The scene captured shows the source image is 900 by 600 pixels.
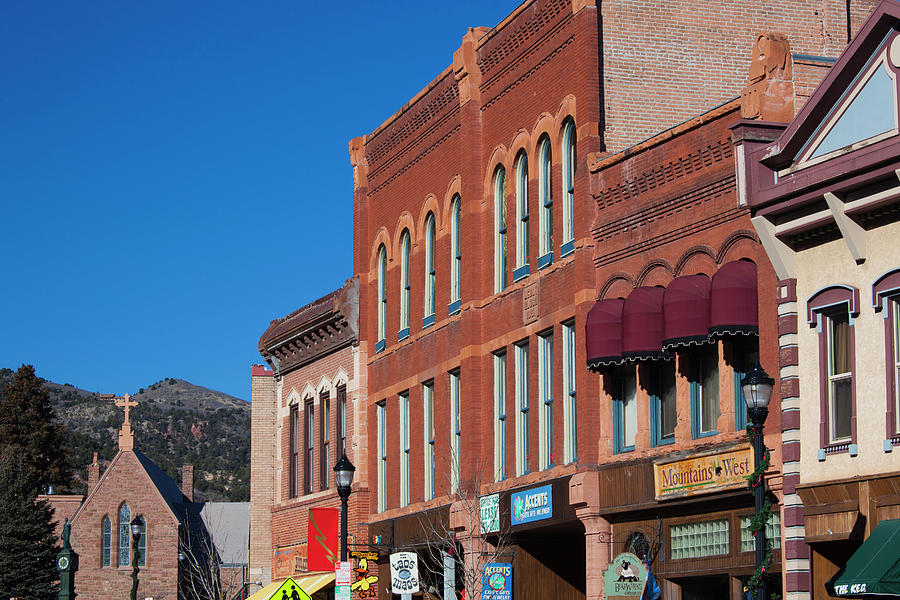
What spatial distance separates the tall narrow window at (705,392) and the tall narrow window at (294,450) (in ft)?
71.5

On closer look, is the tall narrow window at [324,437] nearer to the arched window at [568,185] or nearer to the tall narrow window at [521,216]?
the tall narrow window at [521,216]

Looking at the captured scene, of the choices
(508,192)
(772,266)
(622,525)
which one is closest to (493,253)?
(508,192)

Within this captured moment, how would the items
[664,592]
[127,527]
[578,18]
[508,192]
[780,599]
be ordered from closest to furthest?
[780,599] < [664,592] < [578,18] < [508,192] < [127,527]


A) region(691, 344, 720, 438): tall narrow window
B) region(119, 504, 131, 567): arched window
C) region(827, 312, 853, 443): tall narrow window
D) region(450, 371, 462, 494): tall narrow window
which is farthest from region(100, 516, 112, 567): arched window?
region(827, 312, 853, 443): tall narrow window

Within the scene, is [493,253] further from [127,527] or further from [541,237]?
[127,527]

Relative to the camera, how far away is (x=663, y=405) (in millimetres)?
25859

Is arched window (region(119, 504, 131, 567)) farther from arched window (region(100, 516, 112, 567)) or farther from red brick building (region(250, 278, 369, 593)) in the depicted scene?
red brick building (region(250, 278, 369, 593))

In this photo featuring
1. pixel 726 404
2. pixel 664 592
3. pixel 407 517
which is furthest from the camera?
pixel 407 517

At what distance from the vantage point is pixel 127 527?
7838cm

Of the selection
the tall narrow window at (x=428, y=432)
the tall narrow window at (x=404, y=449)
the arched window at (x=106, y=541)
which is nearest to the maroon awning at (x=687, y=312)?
the tall narrow window at (x=428, y=432)

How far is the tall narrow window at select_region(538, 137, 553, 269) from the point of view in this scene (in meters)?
30.2

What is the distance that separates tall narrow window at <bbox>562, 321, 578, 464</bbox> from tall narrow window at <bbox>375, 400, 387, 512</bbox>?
36.7 ft

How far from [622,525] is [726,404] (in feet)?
13.2

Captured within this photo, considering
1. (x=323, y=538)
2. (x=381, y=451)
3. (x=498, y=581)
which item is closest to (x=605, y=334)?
(x=498, y=581)
